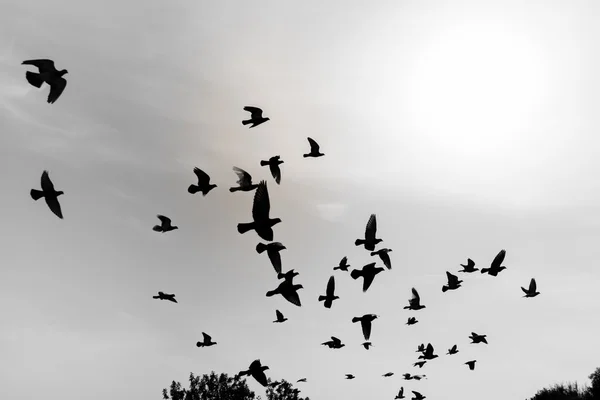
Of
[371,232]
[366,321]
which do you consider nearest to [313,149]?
[371,232]

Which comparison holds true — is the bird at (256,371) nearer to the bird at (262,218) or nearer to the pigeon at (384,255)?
the bird at (262,218)

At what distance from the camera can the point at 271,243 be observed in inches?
763

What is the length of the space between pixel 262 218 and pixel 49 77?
7.25 m

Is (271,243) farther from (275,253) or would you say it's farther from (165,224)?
(165,224)

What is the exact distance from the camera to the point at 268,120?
25.0 metres

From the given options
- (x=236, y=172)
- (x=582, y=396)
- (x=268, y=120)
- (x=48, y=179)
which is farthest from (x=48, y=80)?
(x=582, y=396)

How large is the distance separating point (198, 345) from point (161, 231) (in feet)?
21.9

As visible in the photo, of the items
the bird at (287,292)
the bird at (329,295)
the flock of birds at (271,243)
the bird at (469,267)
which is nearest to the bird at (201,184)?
the flock of birds at (271,243)

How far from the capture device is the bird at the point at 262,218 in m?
17.1

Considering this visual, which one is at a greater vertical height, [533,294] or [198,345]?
[533,294]

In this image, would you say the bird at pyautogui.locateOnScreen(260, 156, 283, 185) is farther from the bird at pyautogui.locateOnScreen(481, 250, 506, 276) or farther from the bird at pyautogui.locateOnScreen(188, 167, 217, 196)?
the bird at pyautogui.locateOnScreen(481, 250, 506, 276)

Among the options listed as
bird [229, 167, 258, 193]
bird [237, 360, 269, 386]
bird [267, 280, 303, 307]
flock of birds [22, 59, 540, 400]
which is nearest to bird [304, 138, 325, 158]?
flock of birds [22, 59, 540, 400]

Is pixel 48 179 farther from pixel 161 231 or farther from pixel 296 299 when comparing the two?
pixel 296 299

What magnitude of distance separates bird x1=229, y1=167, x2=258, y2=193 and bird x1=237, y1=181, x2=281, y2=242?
4.07 m
